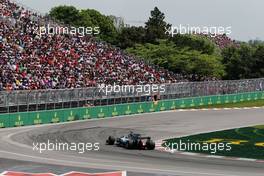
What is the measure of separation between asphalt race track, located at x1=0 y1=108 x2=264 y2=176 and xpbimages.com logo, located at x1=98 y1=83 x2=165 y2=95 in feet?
9.92

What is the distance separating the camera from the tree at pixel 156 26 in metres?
99.1

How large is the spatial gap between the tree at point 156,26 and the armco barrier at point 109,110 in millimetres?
32795

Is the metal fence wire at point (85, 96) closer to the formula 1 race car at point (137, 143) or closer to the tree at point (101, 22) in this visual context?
the formula 1 race car at point (137, 143)

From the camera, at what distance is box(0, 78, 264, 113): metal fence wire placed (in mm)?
39981

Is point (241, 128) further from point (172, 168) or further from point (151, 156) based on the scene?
point (172, 168)

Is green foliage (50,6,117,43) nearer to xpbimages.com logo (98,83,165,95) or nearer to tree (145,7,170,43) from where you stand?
tree (145,7,170,43)

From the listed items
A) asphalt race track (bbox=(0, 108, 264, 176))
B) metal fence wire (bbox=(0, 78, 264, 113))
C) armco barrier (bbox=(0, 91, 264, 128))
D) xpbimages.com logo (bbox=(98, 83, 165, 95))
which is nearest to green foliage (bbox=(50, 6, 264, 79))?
armco barrier (bbox=(0, 91, 264, 128))

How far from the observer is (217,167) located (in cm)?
2256

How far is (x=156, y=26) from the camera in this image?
10419cm

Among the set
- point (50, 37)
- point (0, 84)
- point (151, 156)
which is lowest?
point (151, 156)

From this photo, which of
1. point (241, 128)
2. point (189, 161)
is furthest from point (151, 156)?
point (241, 128)

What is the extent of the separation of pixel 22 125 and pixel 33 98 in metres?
2.03

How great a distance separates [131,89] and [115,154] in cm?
2460

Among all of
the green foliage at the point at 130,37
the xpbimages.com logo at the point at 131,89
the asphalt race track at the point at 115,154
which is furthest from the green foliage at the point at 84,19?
the asphalt race track at the point at 115,154
